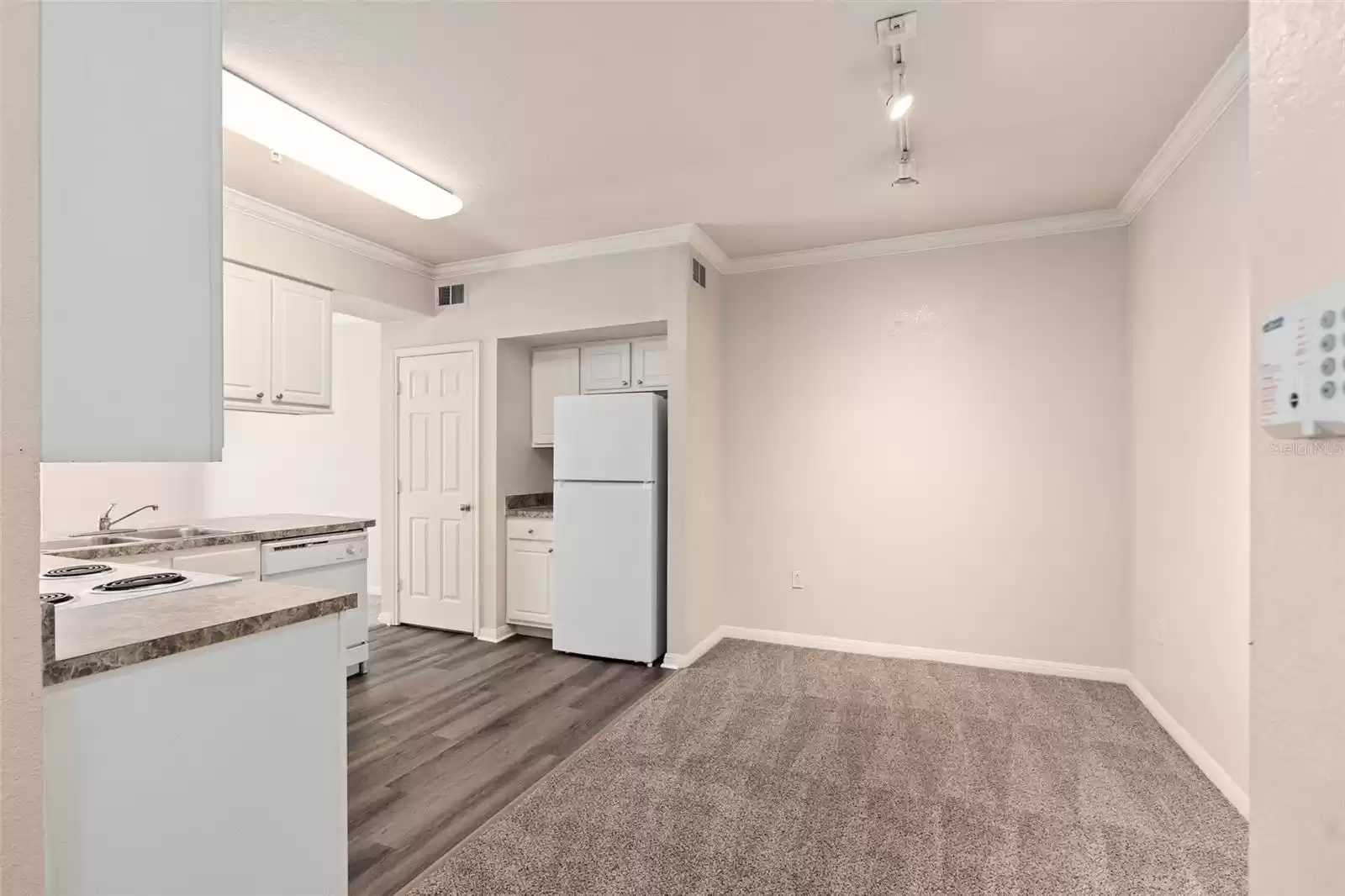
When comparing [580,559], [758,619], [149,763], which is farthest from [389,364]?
[149,763]

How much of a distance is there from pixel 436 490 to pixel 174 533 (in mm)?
1627

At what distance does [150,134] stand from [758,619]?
13.1 ft

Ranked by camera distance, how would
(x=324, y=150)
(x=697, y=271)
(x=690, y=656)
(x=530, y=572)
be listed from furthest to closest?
(x=530, y=572) → (x=697, y=271) → (x=690, y=656) → (x=324, y=150)

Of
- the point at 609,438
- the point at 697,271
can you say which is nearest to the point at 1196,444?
the point at 697,271

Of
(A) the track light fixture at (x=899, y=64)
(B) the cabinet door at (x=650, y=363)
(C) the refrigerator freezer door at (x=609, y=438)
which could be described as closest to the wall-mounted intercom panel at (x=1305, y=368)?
(A) the track light fixture at (x=899, y=64)

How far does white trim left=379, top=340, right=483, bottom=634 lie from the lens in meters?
4.29

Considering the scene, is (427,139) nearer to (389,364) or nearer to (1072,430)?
(389,364)

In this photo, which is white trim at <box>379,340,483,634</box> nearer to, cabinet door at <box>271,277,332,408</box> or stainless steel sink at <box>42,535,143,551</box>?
cabinet door at <box>271,277,332,408</box>

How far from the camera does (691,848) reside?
1.99 m

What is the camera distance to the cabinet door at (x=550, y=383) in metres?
4.50

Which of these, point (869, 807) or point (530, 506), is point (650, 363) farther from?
point (869, 807)

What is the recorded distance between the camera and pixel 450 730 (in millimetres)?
2848

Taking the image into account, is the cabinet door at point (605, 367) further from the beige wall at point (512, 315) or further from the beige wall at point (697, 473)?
the beige wall at point (697, 473)

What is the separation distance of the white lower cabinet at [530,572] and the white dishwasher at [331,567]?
0.99 m
